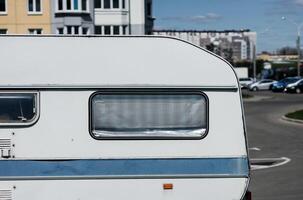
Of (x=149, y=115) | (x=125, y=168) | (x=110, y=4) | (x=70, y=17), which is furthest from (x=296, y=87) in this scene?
(x=125, y=168)

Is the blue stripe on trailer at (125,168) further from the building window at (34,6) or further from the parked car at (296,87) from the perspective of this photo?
the parked car at (296,87)

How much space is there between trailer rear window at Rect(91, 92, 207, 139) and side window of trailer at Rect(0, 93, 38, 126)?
24.6 inches

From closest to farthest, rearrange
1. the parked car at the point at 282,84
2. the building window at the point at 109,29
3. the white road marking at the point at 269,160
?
the white road marking at the point at 269,160 < the building window at the point at 109,29 < the parked car at the point at 282,84

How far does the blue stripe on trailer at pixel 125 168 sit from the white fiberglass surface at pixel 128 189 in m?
0.06

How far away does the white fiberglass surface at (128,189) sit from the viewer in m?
5.49

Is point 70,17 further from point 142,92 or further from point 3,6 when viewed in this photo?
point 142,92

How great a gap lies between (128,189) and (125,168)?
0.21 meters

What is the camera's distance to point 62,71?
18.5 ft

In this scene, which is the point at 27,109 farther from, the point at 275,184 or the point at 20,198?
the point at 275,184

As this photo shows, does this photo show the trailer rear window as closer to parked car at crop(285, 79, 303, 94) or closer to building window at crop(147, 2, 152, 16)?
parked car at crop(285, 79, 303, 94)

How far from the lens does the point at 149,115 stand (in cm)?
575

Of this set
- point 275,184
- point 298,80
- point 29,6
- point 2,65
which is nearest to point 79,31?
point 29,6

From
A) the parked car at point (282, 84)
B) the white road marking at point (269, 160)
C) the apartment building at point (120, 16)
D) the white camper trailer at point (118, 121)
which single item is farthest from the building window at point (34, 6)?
the white camper trailer at point (118, 121)

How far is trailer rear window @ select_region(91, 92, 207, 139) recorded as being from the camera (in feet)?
18.6
